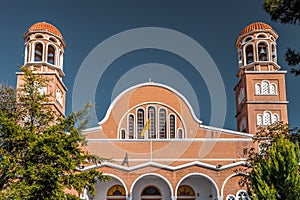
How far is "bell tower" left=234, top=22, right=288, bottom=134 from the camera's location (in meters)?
34.4

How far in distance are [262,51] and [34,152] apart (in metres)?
23.6

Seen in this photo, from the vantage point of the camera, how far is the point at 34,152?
55.2 ft

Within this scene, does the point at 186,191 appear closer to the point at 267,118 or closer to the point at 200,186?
the point at 200,186

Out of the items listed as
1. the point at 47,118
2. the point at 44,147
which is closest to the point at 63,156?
the point at 44,147

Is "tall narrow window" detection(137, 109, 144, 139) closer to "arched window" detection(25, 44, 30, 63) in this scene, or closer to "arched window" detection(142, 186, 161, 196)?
"arched window" detection(142, 186, 161, 196)

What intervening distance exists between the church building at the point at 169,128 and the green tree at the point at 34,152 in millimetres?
11312

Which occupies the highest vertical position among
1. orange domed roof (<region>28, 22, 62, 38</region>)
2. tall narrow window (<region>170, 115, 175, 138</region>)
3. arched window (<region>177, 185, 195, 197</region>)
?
orange domed roof (<region>28, 22, 62, 38</region>)

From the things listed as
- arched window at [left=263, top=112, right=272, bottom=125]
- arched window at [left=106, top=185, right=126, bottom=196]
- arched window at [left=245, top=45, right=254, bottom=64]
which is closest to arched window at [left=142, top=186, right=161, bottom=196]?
arched window at [left=106, top=185, right=126, bottom=196]

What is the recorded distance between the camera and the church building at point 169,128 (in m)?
29.2

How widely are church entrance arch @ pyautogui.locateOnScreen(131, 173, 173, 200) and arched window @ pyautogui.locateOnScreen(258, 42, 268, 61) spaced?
1278cm

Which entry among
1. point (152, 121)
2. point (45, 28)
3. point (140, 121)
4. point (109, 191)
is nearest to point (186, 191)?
point (109, 191)

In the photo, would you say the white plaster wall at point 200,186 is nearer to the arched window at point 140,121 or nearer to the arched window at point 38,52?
the arched window at point 140,121

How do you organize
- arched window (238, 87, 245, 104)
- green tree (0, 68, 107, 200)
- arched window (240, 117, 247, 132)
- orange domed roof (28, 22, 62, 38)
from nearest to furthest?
green tree (0, 68, 107, 200) → orange domed roof (28, 22, 62, 38) → arched window (240, 117, 247, 132) → arched window (238, 87, 245, 104)

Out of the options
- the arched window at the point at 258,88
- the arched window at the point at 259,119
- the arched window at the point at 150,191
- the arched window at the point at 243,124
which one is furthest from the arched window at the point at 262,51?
the arched window at the point at 150,191
